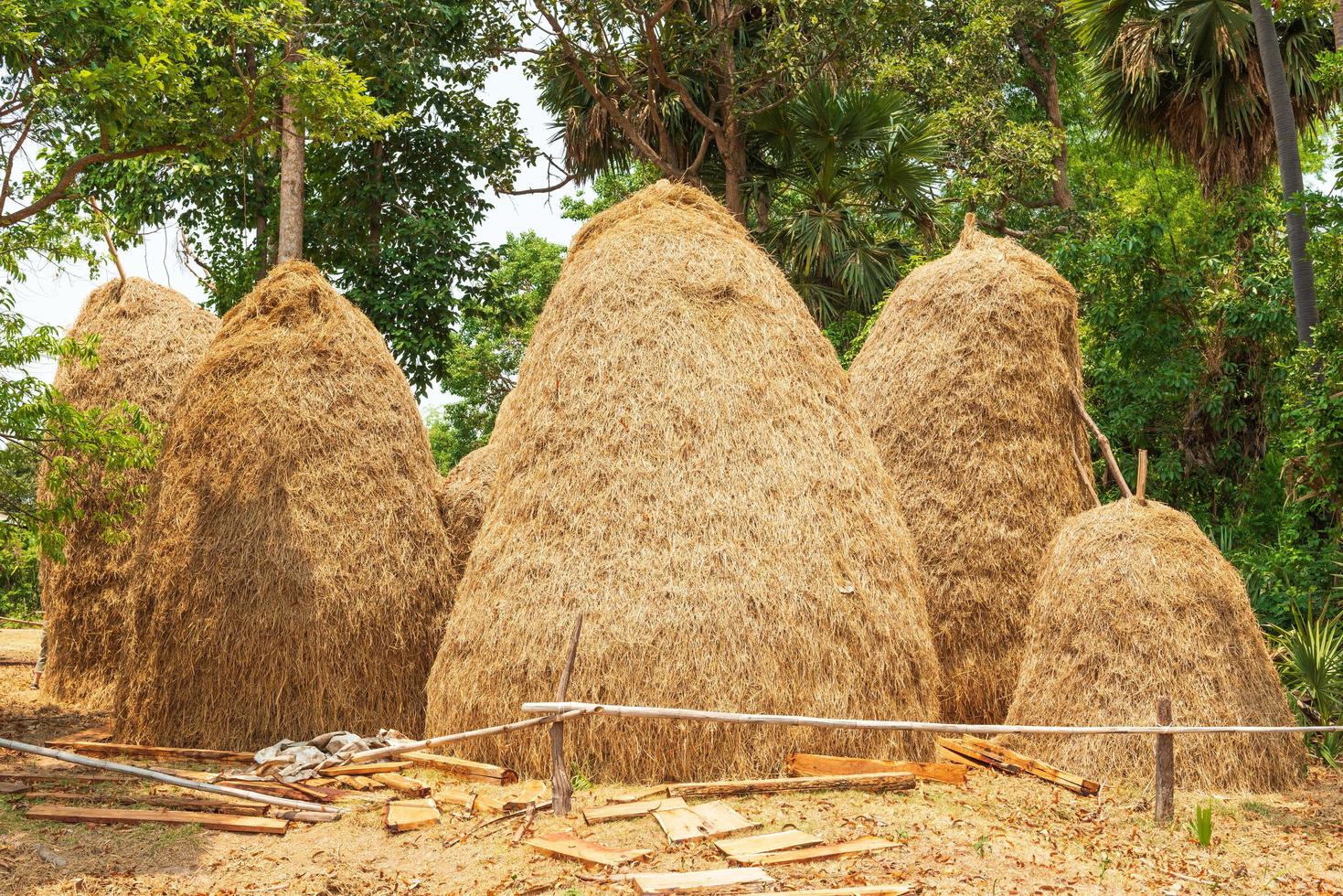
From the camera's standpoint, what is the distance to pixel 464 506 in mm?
10766

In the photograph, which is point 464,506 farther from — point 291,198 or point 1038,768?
point 291,198

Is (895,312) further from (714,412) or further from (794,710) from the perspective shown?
(794,710)

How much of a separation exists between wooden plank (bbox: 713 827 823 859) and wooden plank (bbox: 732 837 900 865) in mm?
47

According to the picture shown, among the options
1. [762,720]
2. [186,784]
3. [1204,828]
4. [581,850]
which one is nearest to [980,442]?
[1204,828]

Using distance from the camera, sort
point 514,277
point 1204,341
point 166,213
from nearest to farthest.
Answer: point 1204,341, point 166,213, point 514,277

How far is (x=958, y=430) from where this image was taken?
10711 mm

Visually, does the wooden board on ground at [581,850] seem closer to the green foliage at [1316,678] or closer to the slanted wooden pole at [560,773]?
the slanted wooden pole at [560,773]

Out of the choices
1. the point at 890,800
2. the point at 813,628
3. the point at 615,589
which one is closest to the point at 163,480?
the point at 615,589

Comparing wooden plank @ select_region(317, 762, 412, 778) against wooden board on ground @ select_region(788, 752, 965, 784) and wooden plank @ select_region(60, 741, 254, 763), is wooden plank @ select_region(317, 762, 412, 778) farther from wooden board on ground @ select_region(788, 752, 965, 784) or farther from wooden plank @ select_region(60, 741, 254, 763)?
wooden board on ground @ select_region(788, 752, 965, 784)

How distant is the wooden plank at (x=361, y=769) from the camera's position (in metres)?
8.49

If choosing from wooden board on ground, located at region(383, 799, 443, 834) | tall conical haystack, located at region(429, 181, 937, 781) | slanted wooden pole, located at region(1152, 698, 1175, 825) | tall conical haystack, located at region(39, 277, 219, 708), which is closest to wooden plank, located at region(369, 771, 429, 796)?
wooden board on ground, located at region(383, 799, 443, 834)

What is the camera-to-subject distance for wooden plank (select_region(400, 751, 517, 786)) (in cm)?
796

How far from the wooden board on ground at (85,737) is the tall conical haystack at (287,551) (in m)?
0.26

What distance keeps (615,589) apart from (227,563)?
3637 mm
